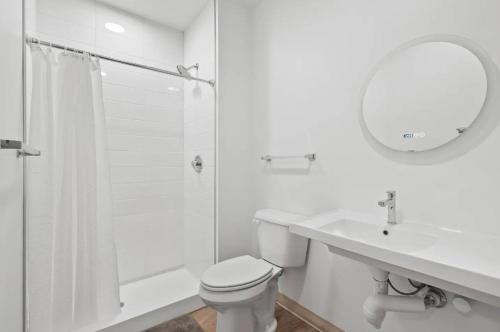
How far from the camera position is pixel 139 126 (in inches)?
83.9

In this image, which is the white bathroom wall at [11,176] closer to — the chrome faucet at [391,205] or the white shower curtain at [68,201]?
the white shower curtain at [68,201]

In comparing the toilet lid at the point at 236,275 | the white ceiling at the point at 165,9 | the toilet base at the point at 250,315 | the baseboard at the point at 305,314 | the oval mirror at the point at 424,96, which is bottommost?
the baseboard at the point at 305,314

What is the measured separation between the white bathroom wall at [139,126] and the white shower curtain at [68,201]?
683mm

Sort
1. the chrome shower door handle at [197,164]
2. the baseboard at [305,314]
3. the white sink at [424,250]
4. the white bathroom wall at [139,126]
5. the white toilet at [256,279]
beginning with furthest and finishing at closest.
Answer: the chrome shower door handle at [197,164]
the white bathroom wall at [139,126]
the baseboard at [305,314]
the white toilet at [256,279]
the white sink at [424,250]

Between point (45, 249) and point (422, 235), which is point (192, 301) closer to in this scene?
point (45, 249)

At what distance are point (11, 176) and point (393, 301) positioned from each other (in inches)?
63.7

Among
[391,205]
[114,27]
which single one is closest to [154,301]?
[391,205]

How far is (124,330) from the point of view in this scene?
1478 mm

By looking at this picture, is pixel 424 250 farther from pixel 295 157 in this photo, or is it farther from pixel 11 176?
pixel 11 176

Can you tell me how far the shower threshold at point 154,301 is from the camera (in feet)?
4.90

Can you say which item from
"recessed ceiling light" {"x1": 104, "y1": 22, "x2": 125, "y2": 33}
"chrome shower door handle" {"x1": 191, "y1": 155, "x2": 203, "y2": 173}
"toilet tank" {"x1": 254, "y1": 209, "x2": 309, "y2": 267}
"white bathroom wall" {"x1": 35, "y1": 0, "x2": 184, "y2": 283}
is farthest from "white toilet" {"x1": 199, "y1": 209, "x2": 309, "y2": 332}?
"recessed ceiling light" {"x1": 104, "y1": 22, "x2": 125, "y2": 33}

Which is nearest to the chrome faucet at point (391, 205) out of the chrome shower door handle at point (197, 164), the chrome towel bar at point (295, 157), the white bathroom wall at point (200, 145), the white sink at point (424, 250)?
the white sink at point (424, 250)

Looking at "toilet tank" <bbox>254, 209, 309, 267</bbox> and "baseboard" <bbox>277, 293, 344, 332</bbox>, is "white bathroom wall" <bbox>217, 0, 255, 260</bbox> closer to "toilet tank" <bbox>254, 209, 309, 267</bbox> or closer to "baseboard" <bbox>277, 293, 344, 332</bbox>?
"toilet tank" <bbox>254, 209, 309, 267</bbox>

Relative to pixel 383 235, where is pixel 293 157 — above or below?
above
